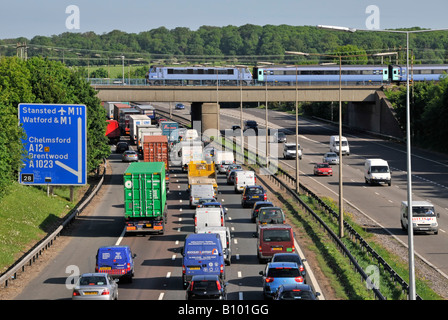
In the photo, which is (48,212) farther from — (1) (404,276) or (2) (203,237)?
(1) (404,276)

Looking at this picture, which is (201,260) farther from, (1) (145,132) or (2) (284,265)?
(1) (145,132)

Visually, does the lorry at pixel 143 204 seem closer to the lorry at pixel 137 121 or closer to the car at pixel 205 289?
the car at pixel 205 289

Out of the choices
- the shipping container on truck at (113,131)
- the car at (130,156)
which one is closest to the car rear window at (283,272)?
the car at (130,156)

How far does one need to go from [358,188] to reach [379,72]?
2534 inches

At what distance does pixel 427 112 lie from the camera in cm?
10638

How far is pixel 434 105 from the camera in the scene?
105500 mm

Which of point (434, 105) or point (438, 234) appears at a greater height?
point (434, 105)

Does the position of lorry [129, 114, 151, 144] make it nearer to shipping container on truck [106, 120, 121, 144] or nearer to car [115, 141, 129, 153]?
car [115, 141, 129, 153]

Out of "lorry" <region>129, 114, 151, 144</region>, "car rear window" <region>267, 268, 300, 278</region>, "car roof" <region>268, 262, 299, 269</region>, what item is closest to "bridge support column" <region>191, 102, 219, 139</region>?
"lorry" <region>129, 114, 151, 144</region>

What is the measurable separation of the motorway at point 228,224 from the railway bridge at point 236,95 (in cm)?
1915

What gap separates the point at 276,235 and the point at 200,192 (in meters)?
21.2

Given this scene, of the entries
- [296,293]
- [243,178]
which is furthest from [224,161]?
[296,293]

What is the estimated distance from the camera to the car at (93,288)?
28.0 meters
